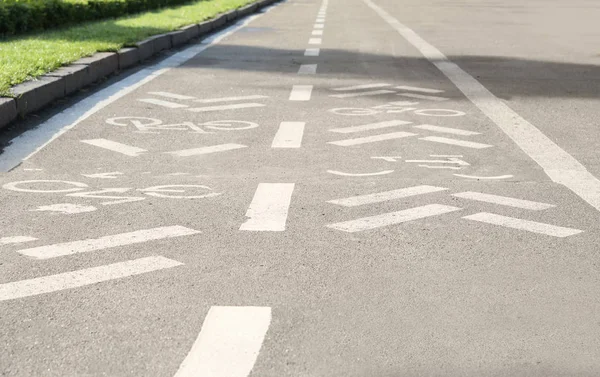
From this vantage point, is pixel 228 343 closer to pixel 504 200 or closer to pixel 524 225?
pixel 524 225

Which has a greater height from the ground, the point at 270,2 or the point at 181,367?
the point at 181,367

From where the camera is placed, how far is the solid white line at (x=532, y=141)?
20.8 feet

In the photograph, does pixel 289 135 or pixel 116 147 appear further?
pixel 289 135

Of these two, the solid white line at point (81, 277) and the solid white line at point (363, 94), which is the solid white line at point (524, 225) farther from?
the solid white line at point (363, 94)

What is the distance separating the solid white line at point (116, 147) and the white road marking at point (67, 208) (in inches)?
63.1

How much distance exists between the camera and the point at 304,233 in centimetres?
513

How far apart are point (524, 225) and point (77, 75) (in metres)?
6.32

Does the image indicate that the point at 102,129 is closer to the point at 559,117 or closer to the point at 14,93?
the point at 14,93

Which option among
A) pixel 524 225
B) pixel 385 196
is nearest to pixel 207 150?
pixel 385 196

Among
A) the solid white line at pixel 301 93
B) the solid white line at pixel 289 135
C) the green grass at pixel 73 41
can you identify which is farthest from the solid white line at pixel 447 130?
the green grass at pixel 73 41

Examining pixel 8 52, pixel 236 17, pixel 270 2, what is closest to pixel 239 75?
pixel 8 52

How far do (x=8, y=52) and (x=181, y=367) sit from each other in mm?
9295

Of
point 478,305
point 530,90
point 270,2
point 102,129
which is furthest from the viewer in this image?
point 270,2

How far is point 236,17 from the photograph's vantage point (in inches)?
995
